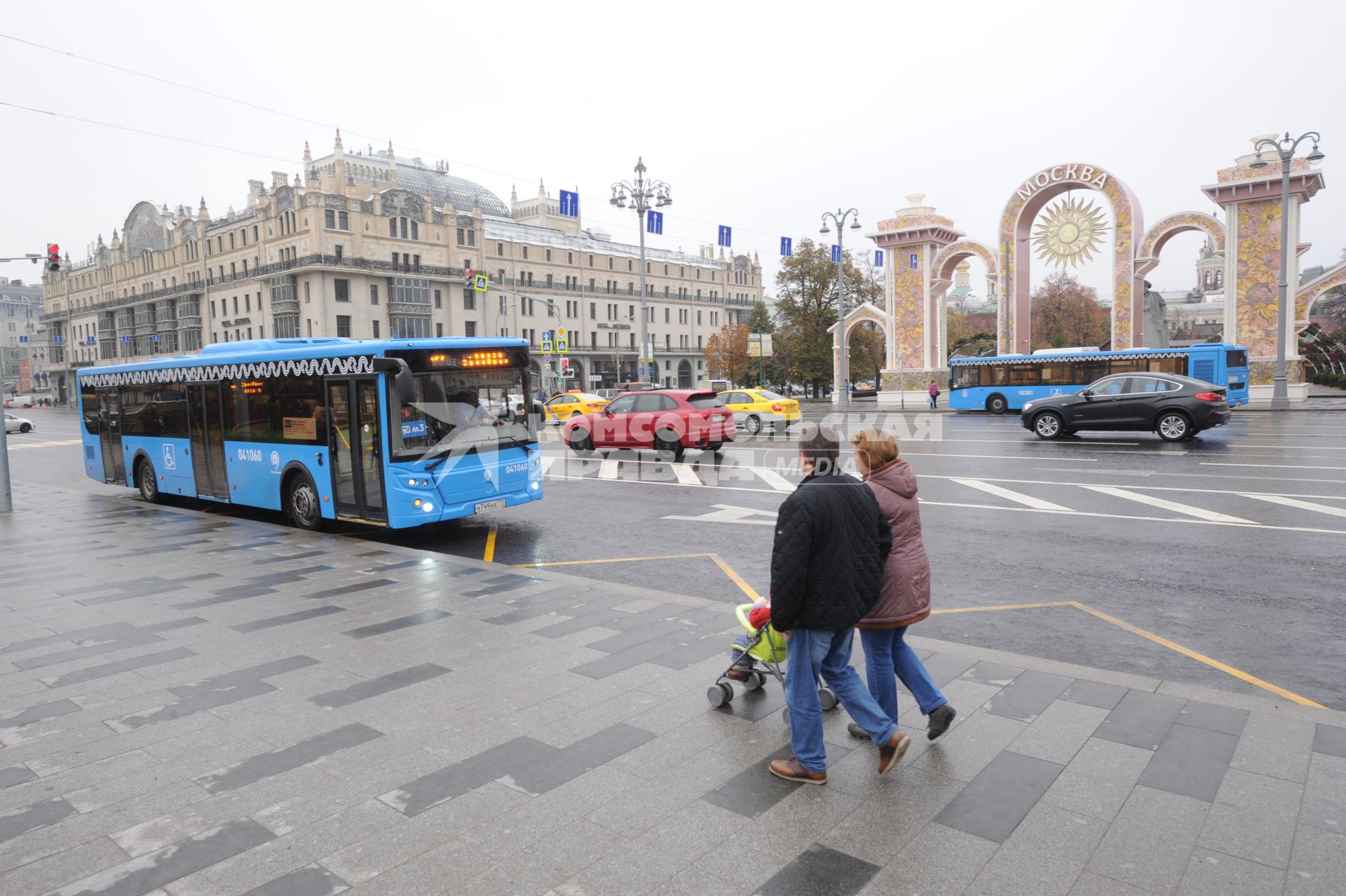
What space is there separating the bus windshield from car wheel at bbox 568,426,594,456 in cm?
1069

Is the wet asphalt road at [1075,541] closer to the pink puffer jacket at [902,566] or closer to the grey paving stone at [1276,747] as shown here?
the grey paving stone at [1276,747]

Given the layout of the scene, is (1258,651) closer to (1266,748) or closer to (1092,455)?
(1266,748)

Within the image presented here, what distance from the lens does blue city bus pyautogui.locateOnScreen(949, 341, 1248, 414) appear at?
30672 millimetres

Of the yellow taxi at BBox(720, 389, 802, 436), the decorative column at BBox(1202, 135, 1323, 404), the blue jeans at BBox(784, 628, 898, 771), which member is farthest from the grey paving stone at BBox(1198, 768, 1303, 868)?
the decorative column at BBox(1202, 135, 1323, 404)

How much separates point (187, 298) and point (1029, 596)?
88.8 m

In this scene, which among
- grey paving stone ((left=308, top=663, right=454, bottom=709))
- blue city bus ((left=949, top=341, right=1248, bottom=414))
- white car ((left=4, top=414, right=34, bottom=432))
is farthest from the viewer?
white car ((left=4, top=414, right=34, bottom=432))

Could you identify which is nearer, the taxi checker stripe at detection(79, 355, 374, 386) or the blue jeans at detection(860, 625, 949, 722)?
the blue jeans at detection(860, 625, 949, 722)

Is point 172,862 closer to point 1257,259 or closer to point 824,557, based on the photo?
point 824,557

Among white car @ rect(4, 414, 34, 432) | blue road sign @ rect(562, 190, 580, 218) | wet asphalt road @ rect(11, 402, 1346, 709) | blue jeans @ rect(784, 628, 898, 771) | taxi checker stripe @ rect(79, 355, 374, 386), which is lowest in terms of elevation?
wet asphalt road @ rect(11, 402, 1346, 709)

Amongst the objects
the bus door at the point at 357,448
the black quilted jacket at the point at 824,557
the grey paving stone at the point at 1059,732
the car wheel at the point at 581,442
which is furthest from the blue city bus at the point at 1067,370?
the black quilted jacket at the point at 824,557

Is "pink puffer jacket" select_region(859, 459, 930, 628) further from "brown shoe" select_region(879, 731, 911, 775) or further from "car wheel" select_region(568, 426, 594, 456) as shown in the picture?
"car wheel" select_region(568, 426, 594, 456)

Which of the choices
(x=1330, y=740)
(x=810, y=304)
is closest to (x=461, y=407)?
(x=1330, y=740)

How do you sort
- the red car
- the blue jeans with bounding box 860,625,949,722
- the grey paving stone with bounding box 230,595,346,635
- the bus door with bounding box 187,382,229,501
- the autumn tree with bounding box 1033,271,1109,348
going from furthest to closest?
the autumn tree with bounding box 1033,271,1109,348 < the red car < the bus door with bounding box 187,382,229,501 < the grey paving stone with bounding box 230,595,346,635 < the blue jeans with bounding box 860,625,949,722

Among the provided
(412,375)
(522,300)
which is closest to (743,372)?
(522,300)
